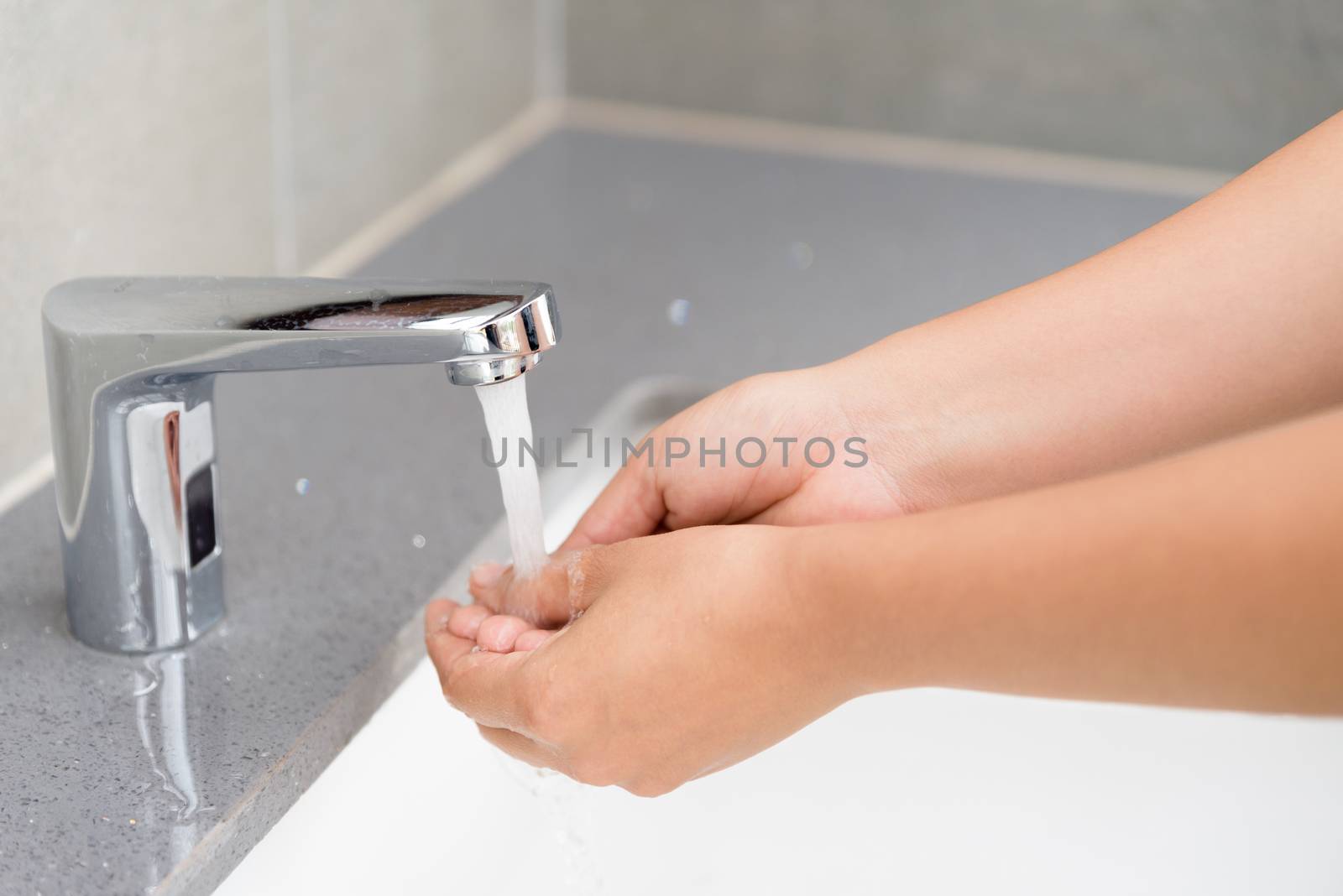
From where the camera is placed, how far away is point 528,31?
1.32 metres

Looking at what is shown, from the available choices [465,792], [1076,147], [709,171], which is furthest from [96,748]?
[1076,147]

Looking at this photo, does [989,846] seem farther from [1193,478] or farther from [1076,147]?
[1076,147]

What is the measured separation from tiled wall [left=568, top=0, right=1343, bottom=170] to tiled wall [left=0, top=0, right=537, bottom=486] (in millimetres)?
224

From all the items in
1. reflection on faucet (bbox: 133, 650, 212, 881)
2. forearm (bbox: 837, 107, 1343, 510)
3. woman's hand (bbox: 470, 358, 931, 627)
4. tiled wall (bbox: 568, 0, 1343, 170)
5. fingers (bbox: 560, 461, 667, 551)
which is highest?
tiled wall (bbox: 568, 0, 1343, 170)

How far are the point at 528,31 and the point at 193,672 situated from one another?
87cm

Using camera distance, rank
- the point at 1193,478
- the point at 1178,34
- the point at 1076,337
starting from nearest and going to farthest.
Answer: the point at 1193,478 < the point at 1076,337 < the point at 1178,34

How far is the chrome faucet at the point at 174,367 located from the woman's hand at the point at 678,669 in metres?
0.10

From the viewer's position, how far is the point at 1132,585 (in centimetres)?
40

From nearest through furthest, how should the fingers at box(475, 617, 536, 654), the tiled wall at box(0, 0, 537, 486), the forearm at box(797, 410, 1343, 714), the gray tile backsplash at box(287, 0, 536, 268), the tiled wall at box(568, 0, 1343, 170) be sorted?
the forearm at box(797, 410, 1343, 714)
the fingers at box(475, 617, 536, 654)
the tiled wall at box(0, 0, 537, 486)
the gray tile backsplash at box(287, 0, 536, 268)
the tiled wall at box(568, 0, 1343, 170)

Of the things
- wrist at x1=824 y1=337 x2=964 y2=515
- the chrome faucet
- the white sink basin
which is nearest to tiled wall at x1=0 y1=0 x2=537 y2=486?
the chrome faucet

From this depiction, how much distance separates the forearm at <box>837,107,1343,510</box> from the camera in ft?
1.85

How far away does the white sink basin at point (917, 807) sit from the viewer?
647mm

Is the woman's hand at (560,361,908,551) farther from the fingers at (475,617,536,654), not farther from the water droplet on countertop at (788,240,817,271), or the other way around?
the water droplet on countertop at (788,240,817,271)

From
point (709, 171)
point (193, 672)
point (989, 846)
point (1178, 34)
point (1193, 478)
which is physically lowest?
point (989, 846)
